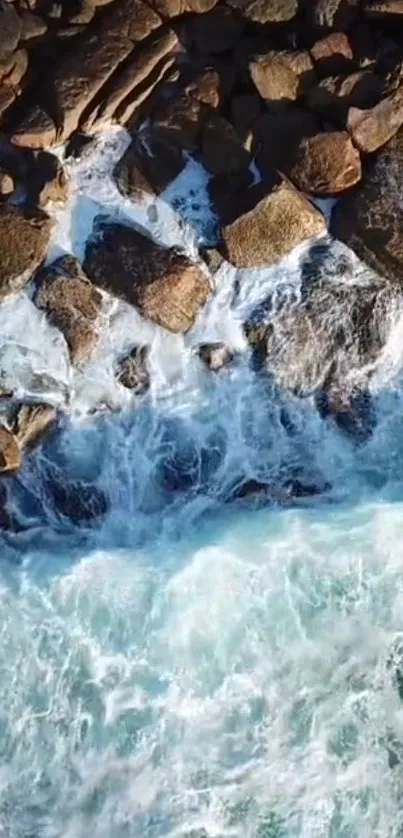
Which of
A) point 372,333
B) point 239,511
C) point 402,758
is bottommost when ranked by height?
point 402,758

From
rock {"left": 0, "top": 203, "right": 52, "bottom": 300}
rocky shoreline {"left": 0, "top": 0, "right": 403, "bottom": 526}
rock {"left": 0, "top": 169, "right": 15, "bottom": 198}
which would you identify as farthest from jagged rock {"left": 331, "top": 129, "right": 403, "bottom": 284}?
rock {"left": 0, "top": 169, "right": 15, "bottom": 198}

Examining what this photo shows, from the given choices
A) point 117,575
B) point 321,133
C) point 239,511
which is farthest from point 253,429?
point 321,133

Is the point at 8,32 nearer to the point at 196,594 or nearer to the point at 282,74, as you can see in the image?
the point at 282,74

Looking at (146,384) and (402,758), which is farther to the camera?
(146,384)

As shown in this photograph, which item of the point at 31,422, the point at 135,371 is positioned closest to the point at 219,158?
the point at 135,371

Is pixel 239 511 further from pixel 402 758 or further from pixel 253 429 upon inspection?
pixel 402 758

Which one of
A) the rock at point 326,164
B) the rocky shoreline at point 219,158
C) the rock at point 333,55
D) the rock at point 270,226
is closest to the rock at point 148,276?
the rocky shoreline at point 219,158

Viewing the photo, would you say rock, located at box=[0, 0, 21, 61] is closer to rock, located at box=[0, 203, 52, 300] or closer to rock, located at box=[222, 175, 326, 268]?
rock, located at box=[0, 203, 52, 300]

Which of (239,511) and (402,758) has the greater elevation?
(239,511)
